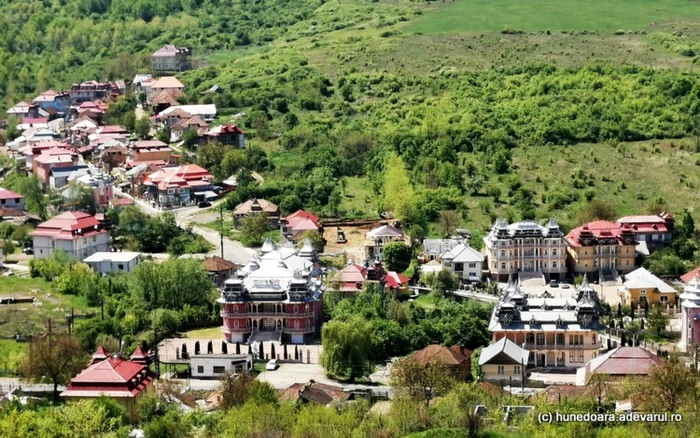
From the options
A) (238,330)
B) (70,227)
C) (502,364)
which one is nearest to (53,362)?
(238,330)

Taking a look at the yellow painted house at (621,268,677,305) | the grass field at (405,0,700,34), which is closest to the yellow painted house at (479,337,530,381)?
the yellow painted house at (621,268,677,305)

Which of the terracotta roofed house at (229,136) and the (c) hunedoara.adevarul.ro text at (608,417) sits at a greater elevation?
the (c) hunedoara.adevarul.ro text at (608,417)

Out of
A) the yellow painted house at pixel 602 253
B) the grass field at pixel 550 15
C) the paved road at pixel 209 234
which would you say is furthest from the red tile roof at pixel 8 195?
the grass field at pixel 550 15

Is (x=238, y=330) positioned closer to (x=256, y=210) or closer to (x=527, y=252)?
(x=527, y=252)

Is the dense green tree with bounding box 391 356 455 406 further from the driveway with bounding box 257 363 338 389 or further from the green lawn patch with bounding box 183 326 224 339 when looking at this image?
the green lawn patch with bounding box 183 326 224 339

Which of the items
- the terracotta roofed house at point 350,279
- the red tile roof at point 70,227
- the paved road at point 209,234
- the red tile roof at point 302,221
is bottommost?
the paved road at point 209,234

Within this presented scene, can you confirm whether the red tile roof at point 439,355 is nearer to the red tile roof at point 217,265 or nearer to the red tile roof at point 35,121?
the red tile roof at point 217,265

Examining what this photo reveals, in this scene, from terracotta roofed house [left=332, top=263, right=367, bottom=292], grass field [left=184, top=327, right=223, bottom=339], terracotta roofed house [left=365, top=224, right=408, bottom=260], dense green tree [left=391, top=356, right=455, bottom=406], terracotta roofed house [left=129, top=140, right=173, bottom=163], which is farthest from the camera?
terracotta roofed house [left=129, top=140, right=173, bottom=163]
